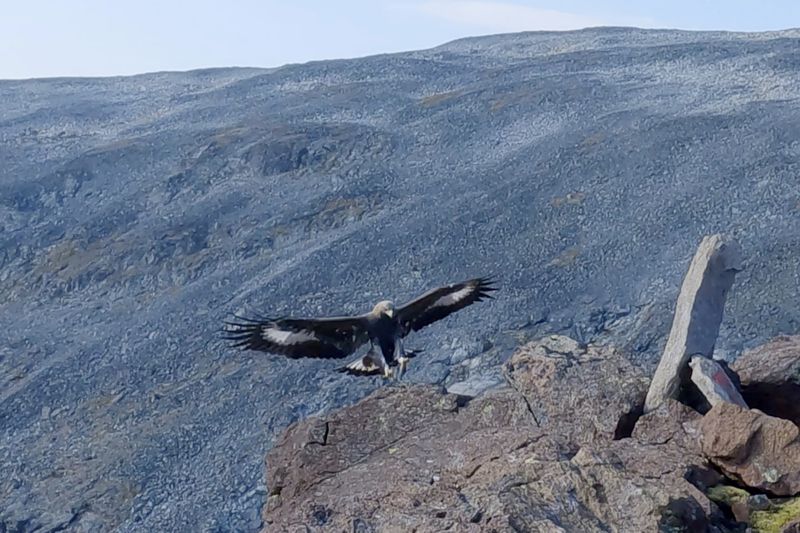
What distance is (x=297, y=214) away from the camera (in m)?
22.0

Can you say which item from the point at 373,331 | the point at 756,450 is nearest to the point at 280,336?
the point at 373,331

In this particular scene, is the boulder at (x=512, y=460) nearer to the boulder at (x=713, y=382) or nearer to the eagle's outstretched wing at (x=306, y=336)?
the boulder at (x=713, y=382)

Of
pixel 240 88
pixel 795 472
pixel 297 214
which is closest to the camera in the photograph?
pixel 795 472

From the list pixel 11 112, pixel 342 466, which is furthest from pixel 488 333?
pixel 11 112

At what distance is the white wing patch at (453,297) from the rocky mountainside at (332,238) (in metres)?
3.01

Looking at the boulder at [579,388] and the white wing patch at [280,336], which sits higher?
the white wing patch at [280,336]

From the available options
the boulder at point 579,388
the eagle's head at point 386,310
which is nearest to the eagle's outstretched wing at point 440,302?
the eagle's head at point 386,310

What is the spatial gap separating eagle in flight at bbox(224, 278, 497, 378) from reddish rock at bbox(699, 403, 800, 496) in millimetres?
3433

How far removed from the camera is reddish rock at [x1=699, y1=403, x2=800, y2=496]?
19.7ft

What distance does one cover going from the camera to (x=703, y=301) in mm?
8320

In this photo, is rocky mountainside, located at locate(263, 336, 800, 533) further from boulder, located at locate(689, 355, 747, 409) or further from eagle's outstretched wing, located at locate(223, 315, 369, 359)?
eagle's outstretched wing, located at locate(223, 315, 369, 359)

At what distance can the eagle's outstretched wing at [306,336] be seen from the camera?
9.00 m

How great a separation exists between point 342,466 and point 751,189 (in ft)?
42.5

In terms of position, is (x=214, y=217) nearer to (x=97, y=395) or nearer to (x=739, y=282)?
(x=97, y=395)
